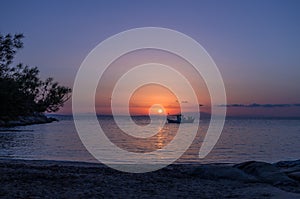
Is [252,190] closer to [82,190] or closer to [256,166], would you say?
[256,166]

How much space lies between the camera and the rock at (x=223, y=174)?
15.8 m

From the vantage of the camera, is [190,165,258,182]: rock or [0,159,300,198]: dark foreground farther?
[190,165,258,182]: rock

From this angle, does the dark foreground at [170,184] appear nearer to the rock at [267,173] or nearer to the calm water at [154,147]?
the rock at [267,173]

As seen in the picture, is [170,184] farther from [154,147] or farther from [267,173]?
[154,147]

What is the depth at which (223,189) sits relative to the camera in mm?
13719

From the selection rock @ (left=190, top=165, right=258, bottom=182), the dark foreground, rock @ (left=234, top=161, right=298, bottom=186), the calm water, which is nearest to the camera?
the dark foreground

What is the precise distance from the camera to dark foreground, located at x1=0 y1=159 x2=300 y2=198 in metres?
12.1

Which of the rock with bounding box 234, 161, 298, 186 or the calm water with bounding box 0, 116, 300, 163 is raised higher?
the rock with bounding box 234, 161, 298, 186

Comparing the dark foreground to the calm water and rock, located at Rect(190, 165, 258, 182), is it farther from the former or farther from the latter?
the calm water

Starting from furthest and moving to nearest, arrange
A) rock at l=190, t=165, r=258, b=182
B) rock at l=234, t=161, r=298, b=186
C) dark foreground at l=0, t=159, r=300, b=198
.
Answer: rock at l=190, t=165, r=258, b=182 → rock at l=234, t=161, r=298, b=186 → dark foreground at l=0, t=159, r=300, b=198

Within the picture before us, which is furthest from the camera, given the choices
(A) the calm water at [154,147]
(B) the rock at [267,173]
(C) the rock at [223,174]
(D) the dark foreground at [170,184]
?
(A) the calm water at [154,147]

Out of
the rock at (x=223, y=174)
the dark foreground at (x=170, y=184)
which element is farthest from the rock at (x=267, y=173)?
the rock at (x=223, y=174)

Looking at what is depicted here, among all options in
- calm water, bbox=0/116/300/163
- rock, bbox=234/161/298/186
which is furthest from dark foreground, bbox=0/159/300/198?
calm water, bbox=0/116/300/163

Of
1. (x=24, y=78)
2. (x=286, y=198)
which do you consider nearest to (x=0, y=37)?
(x=24, y=78)
